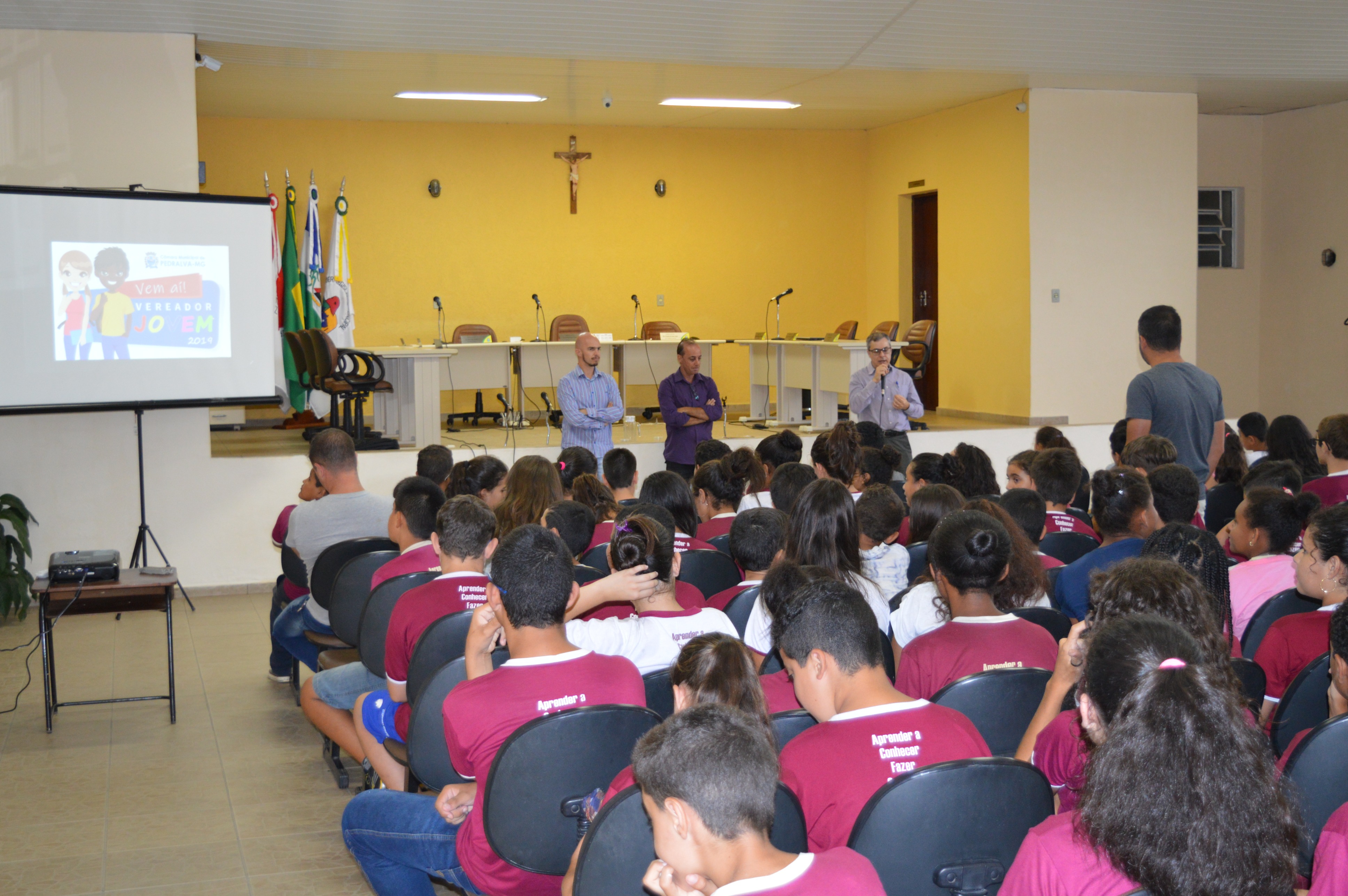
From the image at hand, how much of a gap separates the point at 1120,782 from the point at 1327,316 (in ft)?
39.0

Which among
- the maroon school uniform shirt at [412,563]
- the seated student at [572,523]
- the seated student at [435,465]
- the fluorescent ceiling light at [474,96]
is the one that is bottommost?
the maroon school uniform shirt at [412,563]

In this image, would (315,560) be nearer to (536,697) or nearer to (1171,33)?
(536,697)

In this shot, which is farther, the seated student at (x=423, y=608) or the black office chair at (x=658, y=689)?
the seated student at (x=423, y=608)

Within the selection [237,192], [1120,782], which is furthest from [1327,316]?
[1120,782]

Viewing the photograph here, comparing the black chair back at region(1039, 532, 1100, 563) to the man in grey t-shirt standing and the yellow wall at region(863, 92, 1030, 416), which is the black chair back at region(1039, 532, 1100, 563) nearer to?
the man in grey t-shirt standing

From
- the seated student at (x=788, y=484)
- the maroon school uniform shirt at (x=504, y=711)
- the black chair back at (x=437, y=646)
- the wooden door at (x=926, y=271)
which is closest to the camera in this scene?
the maroon school uniform shirt at (x=504, y=711)

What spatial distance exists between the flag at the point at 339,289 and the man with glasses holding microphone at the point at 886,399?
5388 millimetres

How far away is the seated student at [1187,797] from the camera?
129cm

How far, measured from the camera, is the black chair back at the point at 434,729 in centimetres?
268

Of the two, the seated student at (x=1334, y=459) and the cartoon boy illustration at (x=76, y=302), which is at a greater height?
the cartoon boy illustration at (x=76, y=302)

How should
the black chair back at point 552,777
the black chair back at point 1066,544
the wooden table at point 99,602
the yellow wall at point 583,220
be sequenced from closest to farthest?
1. the black chair back at point 552,777
2. the black chair back at point 1066,544
3. the wooden table at point 99,602
4. the yellow wall at point 583,220

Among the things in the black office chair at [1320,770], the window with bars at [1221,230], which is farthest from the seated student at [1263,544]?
the window with bars at [1221,230]

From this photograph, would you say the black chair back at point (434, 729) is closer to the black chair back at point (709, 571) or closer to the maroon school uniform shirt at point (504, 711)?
the maroon school uniform shirt at point (504, 711)

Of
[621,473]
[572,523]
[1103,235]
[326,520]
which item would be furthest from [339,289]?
[572,523]
